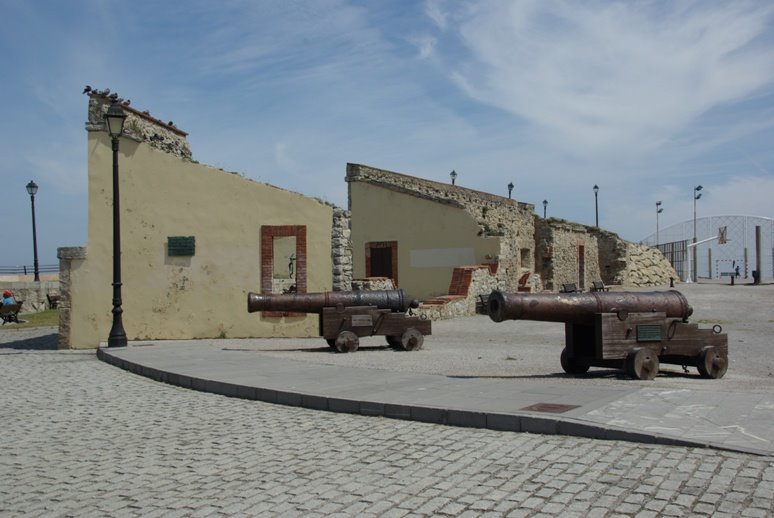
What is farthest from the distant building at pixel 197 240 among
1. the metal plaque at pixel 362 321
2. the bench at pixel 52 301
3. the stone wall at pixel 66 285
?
the bench at pixel 52 301

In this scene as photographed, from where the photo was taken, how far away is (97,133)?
17.0 meters

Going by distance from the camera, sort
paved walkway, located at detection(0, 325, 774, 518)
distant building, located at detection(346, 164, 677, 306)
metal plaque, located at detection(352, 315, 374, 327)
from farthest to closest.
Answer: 1. distant building, located at detection(346, 164, 677, 306)
2. metal plaque, located at detection(352, 315, 374, 327)
3. paved walkway, located at detection(0, 325, 774, 518)

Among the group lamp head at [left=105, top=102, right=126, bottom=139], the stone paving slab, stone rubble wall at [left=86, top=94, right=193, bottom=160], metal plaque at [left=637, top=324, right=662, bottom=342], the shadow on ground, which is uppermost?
stone rubble wall at [left=86, top=94, right=193, bottom=160]

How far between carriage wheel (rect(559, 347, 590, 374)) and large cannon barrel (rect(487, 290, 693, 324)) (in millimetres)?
619

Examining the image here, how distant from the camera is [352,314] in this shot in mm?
13922

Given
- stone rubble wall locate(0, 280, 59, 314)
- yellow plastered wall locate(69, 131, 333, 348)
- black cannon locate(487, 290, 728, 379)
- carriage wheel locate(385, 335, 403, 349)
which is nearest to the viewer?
Result: black cannon locate(487, 290, 728, 379)

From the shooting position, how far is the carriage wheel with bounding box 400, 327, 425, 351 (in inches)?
557

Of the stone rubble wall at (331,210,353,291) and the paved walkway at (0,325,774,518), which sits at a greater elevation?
the stone rubble wall at (331,210,353,291)

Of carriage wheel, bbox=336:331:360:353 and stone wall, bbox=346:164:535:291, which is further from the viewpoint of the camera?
stone wall, bbox=346:164:535:291

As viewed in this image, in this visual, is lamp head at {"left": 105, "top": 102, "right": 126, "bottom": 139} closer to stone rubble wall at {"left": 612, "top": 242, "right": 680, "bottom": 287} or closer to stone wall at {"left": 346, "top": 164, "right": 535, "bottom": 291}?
stone wall at {"left": 346, "top": 164, "right": 535, "bottom": 291}

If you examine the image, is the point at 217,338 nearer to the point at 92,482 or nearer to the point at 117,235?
the point at 117,235

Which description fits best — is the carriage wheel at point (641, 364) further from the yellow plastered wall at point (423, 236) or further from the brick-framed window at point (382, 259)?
the brick-framed window at point (382, 259)

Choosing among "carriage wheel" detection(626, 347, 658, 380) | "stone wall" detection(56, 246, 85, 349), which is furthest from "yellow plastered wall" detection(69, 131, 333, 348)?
"carriage wheel" detection(626, 347, 658, 380)

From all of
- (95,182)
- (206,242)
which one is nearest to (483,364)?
(206,242)
